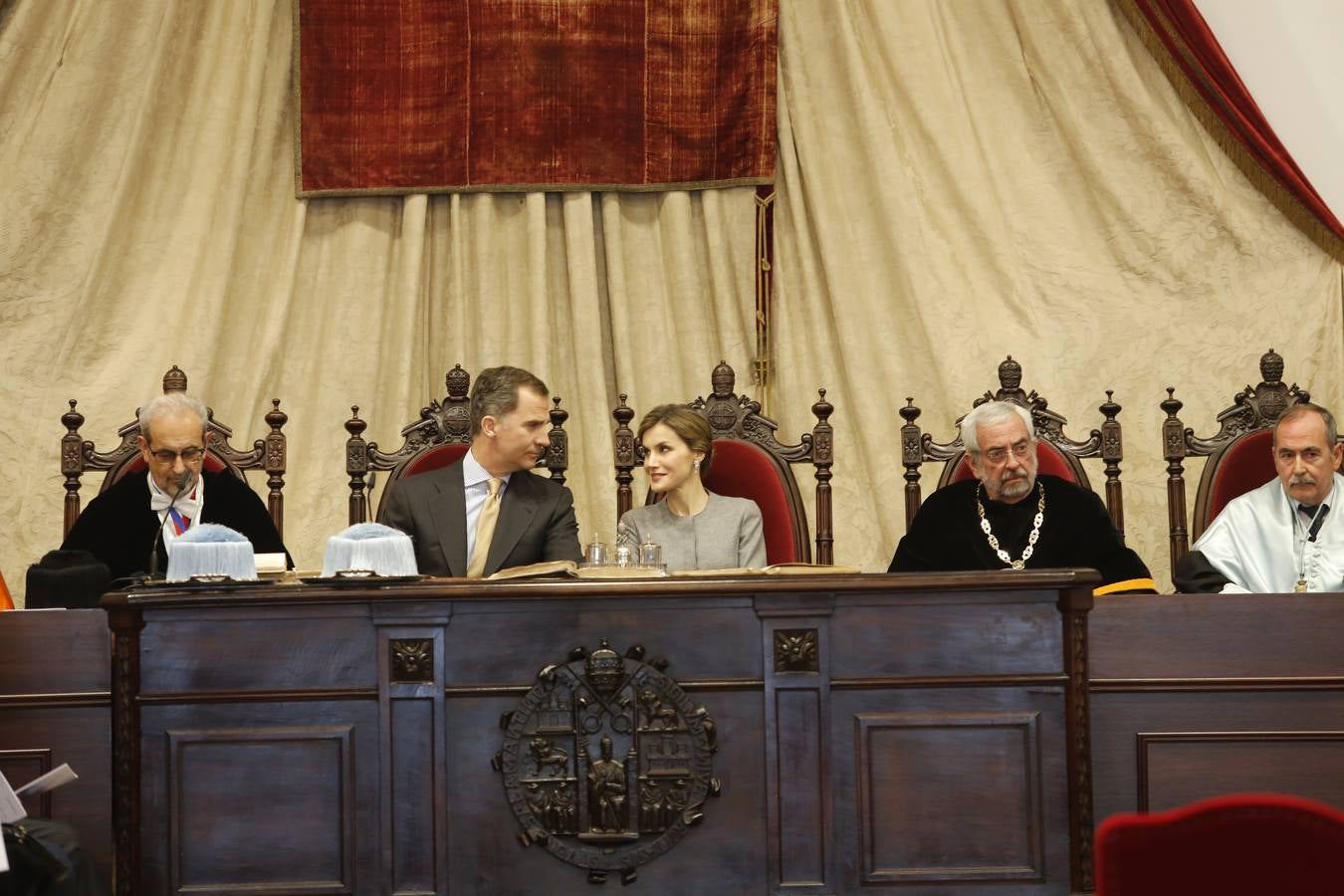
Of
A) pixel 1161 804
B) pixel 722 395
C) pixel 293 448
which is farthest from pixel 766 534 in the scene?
pixel 293 448

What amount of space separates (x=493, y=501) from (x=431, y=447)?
48 cm

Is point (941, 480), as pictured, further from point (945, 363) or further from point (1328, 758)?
point (1328, 758)

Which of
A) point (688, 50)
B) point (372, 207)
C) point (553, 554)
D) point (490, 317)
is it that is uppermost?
point (688, 50)

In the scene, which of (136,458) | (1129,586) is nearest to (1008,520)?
(1129,586)

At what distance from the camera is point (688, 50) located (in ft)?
20.1

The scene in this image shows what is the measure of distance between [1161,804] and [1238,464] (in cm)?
170

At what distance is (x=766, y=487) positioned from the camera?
488 cm

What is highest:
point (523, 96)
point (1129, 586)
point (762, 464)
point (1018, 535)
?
point (523, 96)

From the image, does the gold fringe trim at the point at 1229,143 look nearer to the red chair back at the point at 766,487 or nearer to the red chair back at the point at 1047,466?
the red chair back at the point at 1047,466

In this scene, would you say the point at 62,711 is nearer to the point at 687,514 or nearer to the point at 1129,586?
the point at 687,514

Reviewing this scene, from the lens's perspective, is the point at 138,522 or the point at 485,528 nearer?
the point at 485,528

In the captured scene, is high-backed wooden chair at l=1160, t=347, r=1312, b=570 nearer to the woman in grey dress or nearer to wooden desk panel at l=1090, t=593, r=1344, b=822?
wooden desk panel at l=1090, t=593, r=1344, b=822

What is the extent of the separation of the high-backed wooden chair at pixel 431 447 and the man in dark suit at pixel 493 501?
27cm

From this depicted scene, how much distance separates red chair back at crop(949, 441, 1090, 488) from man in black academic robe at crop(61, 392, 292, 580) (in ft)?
7.29
